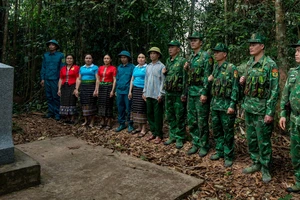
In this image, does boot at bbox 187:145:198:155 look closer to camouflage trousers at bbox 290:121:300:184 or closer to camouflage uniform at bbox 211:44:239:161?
camouflage uniform at bbox 211:44:239:161

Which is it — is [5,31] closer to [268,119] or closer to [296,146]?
[268,119]

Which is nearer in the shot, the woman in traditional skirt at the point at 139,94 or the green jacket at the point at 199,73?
the green jacket at the point at 199,73

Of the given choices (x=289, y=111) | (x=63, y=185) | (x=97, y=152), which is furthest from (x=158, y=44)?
(x=63, y=185)

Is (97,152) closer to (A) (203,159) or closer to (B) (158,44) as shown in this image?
(A) (203,159)

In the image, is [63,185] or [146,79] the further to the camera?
[146,79]

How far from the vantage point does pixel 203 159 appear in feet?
14.6

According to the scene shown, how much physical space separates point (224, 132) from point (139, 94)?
6.78 ft

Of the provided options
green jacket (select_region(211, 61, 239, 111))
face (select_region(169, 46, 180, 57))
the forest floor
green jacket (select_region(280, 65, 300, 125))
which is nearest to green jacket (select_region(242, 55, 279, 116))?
green jacket (select_region(280, 65, 300, 125))

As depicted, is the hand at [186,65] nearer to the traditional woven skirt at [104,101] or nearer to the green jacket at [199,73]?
the green jacket at [199,73]

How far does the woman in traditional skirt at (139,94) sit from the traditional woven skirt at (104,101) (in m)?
0.63

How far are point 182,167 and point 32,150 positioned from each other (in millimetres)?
2510

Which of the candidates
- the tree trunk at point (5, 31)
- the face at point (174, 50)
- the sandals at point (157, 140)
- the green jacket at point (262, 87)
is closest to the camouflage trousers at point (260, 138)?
the green jacket at point (262, 87)

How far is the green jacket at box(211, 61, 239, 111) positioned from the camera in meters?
4.03

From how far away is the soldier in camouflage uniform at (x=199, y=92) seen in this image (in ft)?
14.6
